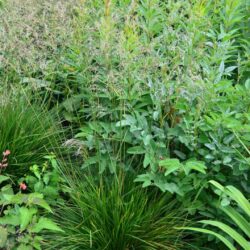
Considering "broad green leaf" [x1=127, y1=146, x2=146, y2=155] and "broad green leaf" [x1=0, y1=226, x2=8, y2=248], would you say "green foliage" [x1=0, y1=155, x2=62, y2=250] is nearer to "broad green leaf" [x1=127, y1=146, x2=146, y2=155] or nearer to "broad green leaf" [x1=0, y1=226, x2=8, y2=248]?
"broad green leaf" [x1=0, y1=226, x2=8, y2=248]

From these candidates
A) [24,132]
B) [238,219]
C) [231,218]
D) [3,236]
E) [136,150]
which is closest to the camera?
[3,236]

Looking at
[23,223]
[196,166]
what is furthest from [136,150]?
[23,223]

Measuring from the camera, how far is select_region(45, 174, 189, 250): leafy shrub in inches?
117

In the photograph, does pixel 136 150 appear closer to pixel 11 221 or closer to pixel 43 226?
pixel 43 226

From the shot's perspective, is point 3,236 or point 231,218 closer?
point 3,236

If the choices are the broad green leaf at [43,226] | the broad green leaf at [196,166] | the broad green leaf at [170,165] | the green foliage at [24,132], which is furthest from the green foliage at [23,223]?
the broad green leaf at [196,166]

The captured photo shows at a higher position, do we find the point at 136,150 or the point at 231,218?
the point at 136,150

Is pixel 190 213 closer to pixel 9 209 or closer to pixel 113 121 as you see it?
pixel 113 121

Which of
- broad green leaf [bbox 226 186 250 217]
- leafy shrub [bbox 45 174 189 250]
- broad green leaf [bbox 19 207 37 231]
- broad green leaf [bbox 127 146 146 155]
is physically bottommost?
leafy shrub [bbox 45 174 189 250]

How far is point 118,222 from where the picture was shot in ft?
9.70

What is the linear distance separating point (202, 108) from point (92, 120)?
0.81 metres

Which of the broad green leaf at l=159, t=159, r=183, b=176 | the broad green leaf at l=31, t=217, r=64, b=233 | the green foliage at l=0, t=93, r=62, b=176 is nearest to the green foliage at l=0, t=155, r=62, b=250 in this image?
the broad green leaf at l=31, t=217, r=64, b=233

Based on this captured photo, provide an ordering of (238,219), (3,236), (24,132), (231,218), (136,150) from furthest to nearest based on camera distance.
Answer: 1. (24,132)
2. (136,150)
3. (231,218)
4. (238,219)
5. (3,236)

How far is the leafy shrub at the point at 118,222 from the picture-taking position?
297cm
